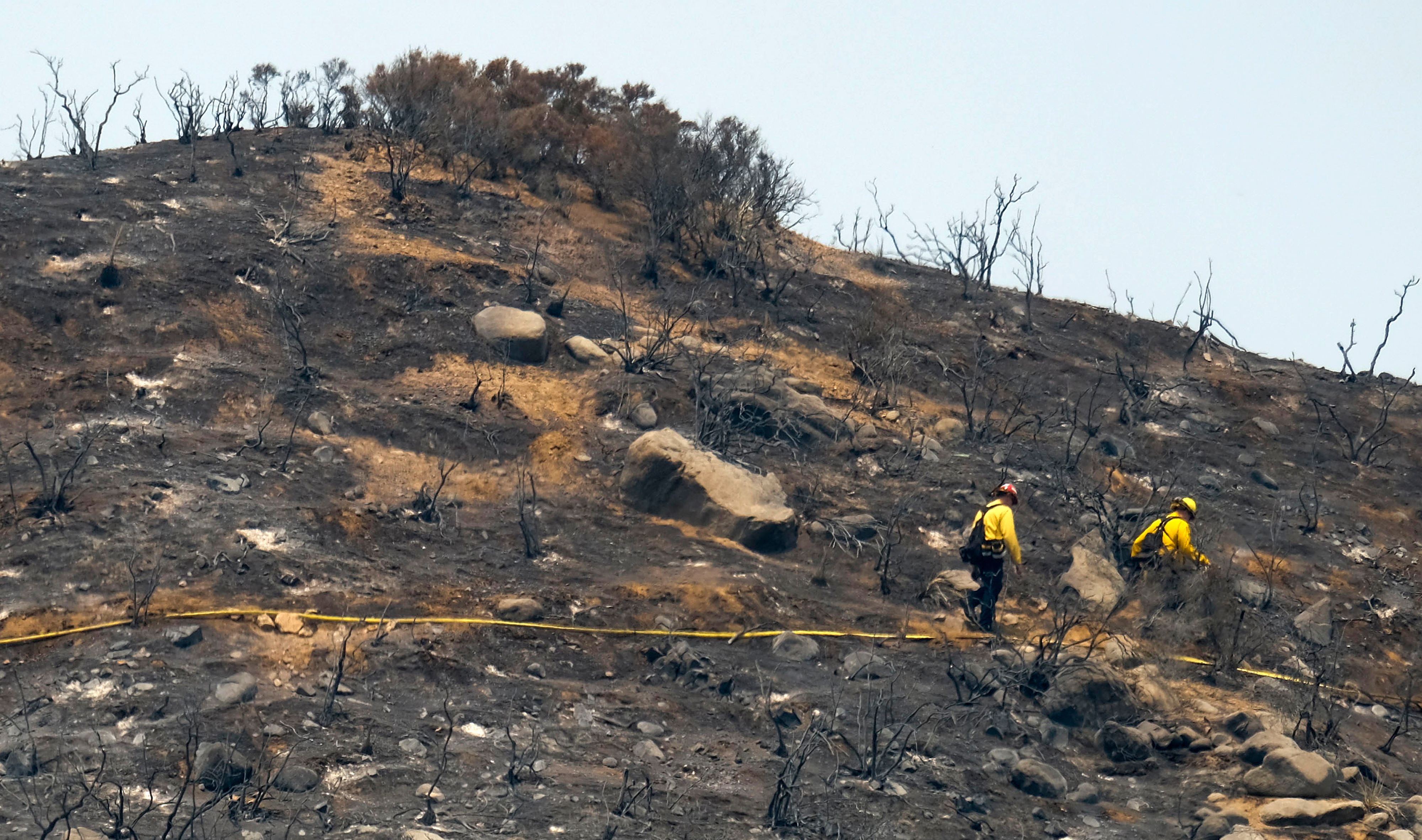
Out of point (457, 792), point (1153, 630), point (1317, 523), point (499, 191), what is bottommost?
point (457, 792)

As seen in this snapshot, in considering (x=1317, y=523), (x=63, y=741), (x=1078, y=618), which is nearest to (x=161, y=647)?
(x=63, y=741)

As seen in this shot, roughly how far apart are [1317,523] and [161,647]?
10.4 m

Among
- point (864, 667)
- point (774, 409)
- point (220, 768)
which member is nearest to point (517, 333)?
point (774, 409)

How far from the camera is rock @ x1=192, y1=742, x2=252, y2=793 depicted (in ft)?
18.9

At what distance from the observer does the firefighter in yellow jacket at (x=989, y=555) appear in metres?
9.05

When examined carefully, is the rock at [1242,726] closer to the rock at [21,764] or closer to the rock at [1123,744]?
the rock at [1123,744]

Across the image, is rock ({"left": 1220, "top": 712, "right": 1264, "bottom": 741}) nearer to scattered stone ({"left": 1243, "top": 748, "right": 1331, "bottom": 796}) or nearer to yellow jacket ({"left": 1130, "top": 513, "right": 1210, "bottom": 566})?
scattered stone ({"left": 1243, "top": 748, "right": 1331, "bottom": 796})

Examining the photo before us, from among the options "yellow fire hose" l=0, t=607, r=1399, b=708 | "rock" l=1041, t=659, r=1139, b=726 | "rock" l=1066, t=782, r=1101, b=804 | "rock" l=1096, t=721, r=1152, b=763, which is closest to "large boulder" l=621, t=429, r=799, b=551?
"yellow fire hose" l=0, t=607, r=1399, b=708

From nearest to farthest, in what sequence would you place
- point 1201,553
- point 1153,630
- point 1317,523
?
point 1153,630 → point 1201,553 → point 1317,523

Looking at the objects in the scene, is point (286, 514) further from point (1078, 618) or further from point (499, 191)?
point (499, 191)

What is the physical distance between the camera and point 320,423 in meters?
10.6

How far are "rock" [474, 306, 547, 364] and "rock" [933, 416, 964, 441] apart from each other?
395 centimetres

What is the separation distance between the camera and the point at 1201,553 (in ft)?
33.4

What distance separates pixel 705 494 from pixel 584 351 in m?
3.09
